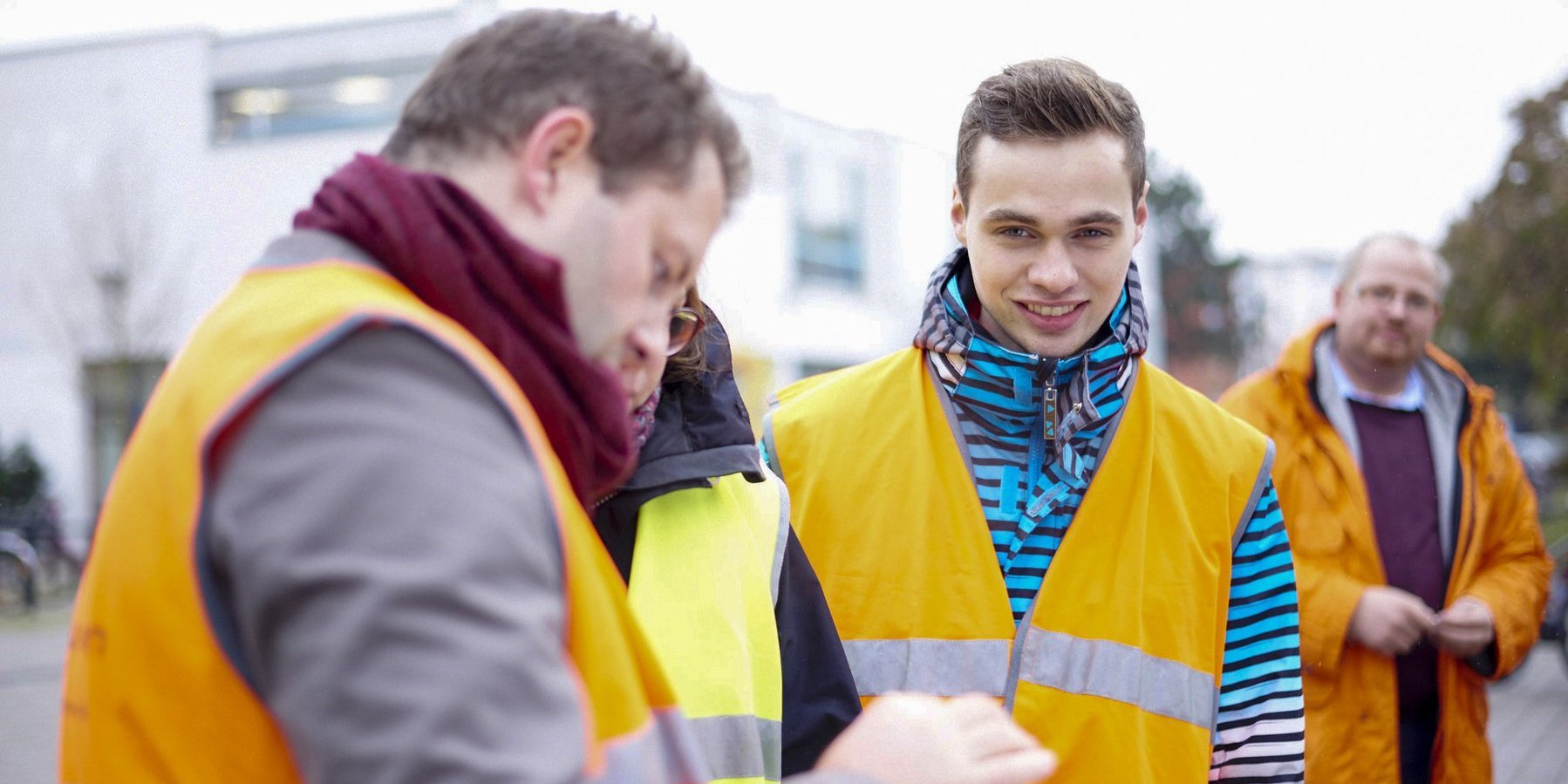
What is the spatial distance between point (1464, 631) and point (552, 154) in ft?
11.7

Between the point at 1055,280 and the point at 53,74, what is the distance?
27196 mm

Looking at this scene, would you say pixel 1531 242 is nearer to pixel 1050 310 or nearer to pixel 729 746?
pixel 1050 310

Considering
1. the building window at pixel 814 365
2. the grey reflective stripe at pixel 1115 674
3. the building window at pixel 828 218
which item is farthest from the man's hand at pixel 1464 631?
the building window at pixel 828 218

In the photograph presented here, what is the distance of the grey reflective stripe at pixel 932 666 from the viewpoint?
255cm

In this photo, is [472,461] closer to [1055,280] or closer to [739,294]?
[1055,280]

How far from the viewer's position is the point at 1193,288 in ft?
168

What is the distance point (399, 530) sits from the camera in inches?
36.9

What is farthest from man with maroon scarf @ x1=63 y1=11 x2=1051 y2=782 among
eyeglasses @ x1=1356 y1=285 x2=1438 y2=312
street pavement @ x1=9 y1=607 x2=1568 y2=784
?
street pavement @ x1=9 y1=607 x2=1568 y2=784

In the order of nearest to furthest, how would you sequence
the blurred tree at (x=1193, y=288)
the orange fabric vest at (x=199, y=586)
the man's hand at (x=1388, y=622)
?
the orange fabric vest at (x=199, y=586)
the man's hand at (x=1388, y=622)
the blurred tree at (x=1193, y=288)

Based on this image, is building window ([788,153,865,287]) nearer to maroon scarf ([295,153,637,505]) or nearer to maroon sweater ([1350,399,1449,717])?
maroon sweater ([1350,399,1449,717])

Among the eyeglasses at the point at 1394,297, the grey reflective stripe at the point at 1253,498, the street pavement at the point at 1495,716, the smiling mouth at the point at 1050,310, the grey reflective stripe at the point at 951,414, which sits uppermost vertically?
the smiling mouth at the point at 1050,310

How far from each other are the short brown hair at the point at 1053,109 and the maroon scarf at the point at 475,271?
1.66m

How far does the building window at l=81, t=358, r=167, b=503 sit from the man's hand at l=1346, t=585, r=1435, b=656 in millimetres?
17870

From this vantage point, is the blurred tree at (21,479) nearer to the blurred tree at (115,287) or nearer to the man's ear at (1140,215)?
the blurred tree at (115,287)
